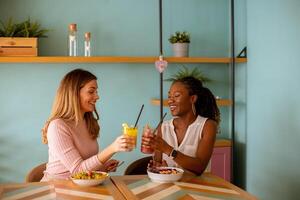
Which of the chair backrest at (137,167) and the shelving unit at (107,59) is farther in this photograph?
the shelving unit at (107,59)

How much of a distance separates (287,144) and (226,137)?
106 centimetres

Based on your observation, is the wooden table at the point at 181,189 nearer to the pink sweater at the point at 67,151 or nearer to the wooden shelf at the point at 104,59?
the pink sweater at the point at 67,151

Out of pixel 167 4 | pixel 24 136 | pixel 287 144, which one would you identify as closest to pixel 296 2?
pixel 287 144

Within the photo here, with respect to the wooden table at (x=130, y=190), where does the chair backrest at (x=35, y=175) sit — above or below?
below

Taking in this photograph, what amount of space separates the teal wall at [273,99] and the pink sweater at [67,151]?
4.80ft

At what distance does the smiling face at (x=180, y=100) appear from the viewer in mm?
2814

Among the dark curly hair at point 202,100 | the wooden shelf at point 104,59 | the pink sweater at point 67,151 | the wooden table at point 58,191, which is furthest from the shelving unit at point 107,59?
the wooden table at point 58,191

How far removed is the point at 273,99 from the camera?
3.37 meters

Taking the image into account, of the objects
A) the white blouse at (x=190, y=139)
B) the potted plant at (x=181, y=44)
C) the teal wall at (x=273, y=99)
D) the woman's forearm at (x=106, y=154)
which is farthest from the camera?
the potted plant at (x=181, y=44)

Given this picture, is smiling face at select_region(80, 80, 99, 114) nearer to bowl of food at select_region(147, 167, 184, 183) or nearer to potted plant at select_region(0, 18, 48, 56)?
bowl of food at select_region(147, 167, 184, 183)

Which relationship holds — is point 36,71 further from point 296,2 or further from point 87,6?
point 296,2

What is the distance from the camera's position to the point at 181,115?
112 inches

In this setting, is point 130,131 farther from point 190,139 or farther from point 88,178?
point 190,139

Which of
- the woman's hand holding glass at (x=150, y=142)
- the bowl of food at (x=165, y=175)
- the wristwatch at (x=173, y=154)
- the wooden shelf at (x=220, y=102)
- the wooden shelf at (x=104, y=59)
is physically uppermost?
the wooden shelf at (x=104, y=59)
